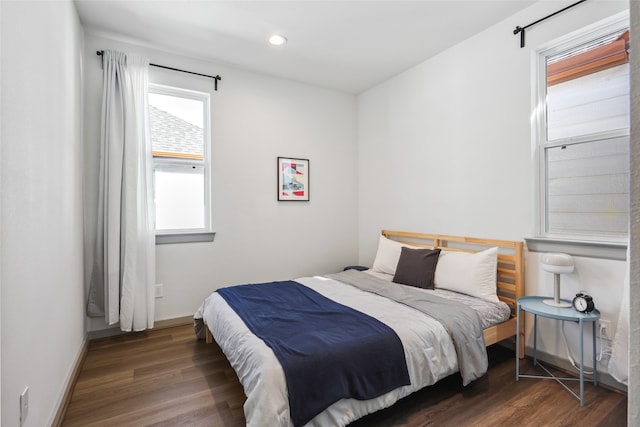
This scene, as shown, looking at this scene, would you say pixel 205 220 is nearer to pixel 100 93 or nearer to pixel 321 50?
pixel 100 93

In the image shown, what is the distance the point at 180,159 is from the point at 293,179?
1.32 meters

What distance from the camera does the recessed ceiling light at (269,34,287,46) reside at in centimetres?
298

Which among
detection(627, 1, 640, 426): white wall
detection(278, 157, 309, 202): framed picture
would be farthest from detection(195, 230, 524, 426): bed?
detection(627, 1, 640, 426): white wall

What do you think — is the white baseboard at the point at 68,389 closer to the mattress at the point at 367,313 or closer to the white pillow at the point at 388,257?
the mattress at the point at 367,313

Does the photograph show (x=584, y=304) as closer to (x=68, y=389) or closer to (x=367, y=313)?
(x=367, y=313)

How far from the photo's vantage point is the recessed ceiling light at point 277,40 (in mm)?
2982

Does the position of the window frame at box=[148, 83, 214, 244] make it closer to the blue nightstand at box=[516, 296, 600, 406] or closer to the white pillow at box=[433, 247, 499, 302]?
the white pillow at box=[433, 247, 499, 302]

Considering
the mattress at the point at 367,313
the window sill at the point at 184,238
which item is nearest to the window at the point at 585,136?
the mattress at the point at 367,313

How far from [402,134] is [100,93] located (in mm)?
3136

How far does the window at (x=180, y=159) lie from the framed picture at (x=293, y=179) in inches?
33.9

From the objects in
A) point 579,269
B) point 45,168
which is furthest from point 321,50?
point 579,269

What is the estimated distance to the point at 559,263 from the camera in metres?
2.22

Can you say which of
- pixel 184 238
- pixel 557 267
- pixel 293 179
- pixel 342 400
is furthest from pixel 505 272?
pixel 184 238

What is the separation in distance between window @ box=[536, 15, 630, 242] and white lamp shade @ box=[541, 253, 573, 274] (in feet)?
0.76
